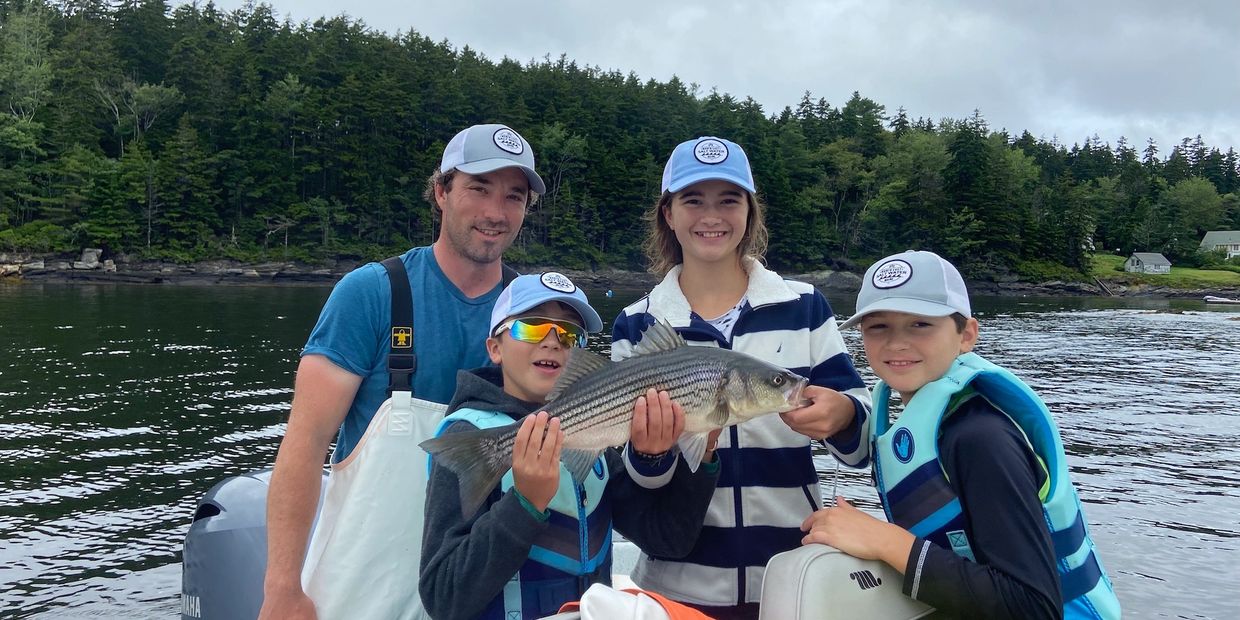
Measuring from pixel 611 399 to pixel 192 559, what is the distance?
10.3 ft

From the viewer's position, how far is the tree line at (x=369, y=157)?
7512 cm

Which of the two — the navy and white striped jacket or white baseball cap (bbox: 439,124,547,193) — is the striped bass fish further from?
white baseball cap (bbox: 439,124,547,193)

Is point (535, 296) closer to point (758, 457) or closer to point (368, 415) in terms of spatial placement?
point (368, 415)

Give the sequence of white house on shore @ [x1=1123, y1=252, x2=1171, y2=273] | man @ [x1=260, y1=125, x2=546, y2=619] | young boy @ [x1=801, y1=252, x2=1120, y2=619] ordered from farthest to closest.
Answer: white house on shore @ [x1=1123, y1=252, x2=1171, y2=273]
man @ [x1=260, y1=125, x2=546, y2=619]
young boy @ [x1=801, y1=252, x2=1120, y2=619]

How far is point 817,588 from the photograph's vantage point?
279 centimetres

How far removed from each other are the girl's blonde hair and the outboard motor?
2.39 meters

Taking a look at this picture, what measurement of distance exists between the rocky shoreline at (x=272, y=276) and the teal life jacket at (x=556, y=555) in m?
48.7

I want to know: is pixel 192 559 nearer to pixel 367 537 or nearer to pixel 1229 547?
pixel 367 537

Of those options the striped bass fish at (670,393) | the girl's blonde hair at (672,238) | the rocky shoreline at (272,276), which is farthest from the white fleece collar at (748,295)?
the rocky shoreline at (272,276)

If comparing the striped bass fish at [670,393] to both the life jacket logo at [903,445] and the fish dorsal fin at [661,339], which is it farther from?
the life jacket logo at [903,445]

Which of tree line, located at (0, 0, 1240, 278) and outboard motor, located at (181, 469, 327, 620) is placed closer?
outboard motor, located at (181, 469, 327, 620)

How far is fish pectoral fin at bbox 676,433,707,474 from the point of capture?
135 inches

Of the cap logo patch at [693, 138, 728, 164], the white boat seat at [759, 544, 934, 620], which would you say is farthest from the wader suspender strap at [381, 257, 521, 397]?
the white boat seat at [759, 544, 934, 620]

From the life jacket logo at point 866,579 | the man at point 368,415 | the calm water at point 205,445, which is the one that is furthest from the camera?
the calm water at point 205,445
